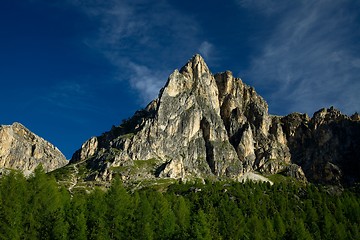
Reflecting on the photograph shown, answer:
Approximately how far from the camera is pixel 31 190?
78.5 m

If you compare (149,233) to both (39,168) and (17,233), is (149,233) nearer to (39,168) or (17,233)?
(17,233)

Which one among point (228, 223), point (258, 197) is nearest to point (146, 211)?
point (228, 223)

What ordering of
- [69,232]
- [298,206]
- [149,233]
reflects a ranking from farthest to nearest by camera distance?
[298,206] → [149,233] → [69,232]

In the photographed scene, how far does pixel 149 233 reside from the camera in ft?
240

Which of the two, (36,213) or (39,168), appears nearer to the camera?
(36,213)

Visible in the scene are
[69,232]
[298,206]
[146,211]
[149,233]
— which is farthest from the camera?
[298,206]

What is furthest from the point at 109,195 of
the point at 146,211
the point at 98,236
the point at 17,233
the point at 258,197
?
the point at 258,197

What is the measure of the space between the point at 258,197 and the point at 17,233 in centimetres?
15274

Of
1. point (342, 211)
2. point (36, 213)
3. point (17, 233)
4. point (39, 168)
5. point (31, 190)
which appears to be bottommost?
point (17, 233)

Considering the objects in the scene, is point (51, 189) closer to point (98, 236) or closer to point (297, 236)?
point (98, 236)

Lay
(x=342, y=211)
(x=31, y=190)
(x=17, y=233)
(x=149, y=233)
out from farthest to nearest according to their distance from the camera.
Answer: (x=342, y=211) → (x=31, y=190) → (x=149, y=233) → (x=17, y=233)

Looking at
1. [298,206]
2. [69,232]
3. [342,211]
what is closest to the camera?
[69,232]

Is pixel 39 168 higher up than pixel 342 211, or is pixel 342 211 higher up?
pixel 342 211

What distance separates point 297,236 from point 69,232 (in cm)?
4764
